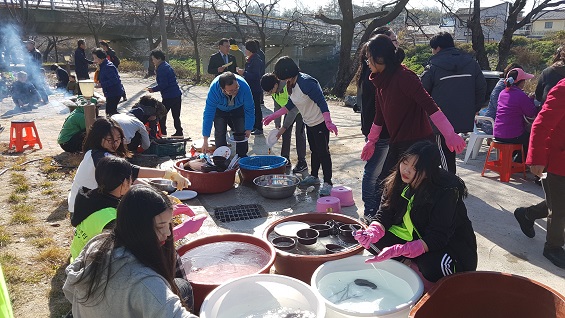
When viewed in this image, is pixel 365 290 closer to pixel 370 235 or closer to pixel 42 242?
pixel 370 235

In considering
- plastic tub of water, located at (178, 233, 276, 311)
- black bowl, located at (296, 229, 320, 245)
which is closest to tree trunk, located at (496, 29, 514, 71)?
black bowl, located at (296, 229, 320, 245)

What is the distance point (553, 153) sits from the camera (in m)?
2.92

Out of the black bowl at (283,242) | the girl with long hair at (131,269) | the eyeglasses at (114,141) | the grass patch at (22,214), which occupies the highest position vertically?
the eyeglasses at (114,141)

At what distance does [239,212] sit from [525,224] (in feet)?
8.84

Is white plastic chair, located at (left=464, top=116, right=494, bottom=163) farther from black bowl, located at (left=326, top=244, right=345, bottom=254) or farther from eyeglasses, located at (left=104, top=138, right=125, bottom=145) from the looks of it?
eyeglasses, located at (left=104, top=138, right=125, bottom=145)

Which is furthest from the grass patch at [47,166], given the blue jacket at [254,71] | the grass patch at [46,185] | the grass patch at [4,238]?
the blue jacket at [254,71]

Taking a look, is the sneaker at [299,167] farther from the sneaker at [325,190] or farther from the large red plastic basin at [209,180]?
the large red plastic basin at [209,180]

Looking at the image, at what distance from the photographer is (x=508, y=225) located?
381 centimetres

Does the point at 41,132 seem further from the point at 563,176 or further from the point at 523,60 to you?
the point at 523,60

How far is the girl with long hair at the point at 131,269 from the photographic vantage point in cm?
153

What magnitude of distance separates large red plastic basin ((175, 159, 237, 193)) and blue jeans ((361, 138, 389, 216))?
166 centimetres

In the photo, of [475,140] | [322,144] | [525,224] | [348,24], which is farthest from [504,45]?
[525,224]

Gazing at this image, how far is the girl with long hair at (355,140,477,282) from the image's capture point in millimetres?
2301

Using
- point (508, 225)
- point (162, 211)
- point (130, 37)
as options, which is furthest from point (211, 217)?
point (130, 37)
